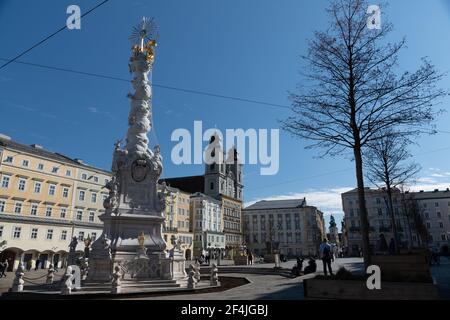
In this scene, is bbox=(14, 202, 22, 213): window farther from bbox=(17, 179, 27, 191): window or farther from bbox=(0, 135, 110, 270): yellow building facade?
bbox=(17, 179, 27, 191): window

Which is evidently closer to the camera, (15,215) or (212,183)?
(15,215)

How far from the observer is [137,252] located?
1628 cm

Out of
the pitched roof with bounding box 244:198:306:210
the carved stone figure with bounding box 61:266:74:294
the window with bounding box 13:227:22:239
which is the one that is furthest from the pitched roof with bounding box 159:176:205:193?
the carved stone figure with bounding box 61:266:74:294

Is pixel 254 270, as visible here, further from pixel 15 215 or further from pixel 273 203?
pixel 273 203

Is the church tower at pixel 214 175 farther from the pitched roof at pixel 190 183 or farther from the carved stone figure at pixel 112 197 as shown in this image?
the carved stone figure at pixel 112 197

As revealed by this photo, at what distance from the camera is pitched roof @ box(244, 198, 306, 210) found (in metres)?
107

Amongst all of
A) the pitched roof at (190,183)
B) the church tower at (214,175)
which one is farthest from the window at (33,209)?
the pitched roof at (190,183)

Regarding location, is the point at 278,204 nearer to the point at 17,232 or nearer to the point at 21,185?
the point at 21,185

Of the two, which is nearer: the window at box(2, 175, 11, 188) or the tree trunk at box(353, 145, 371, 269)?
the tree trunk at box(353, 145, 371, 269)

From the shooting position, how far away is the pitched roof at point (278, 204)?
107 metres

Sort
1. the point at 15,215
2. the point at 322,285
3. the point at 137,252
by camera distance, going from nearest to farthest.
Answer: the point at 322,285 < the point at 137,252 < the point at 15,215
